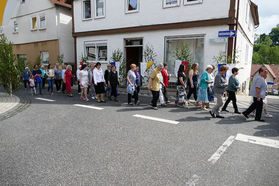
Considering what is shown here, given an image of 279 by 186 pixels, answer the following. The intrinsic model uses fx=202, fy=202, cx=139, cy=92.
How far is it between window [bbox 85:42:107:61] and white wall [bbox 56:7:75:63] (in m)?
3.33

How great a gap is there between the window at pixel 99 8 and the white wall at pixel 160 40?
1.67 metres

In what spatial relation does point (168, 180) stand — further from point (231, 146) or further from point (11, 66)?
point (11, 66)

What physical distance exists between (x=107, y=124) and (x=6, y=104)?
5378 millimetres

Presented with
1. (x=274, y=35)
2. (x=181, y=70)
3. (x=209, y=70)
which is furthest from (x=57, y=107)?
(x=274, y=35)

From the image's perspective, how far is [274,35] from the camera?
98.9 metres

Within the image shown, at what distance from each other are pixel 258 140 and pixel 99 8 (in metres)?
14.3

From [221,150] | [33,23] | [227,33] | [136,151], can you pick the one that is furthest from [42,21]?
[221,150]

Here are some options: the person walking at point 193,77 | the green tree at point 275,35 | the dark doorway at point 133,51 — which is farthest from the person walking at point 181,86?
the green tree at point 275,35

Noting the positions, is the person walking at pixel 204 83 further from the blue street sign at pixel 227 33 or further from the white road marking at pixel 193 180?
the white road marking at pixel 193 180

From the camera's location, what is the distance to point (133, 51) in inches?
590

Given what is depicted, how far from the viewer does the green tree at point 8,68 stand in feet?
32.4

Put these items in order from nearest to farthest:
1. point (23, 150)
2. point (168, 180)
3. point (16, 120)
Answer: point (168, 180) → point (23, 150) → point (16, 120)

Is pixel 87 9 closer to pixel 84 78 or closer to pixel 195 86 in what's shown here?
pixel 84 78

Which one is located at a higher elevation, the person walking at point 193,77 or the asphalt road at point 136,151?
the person walking at point 193,77
